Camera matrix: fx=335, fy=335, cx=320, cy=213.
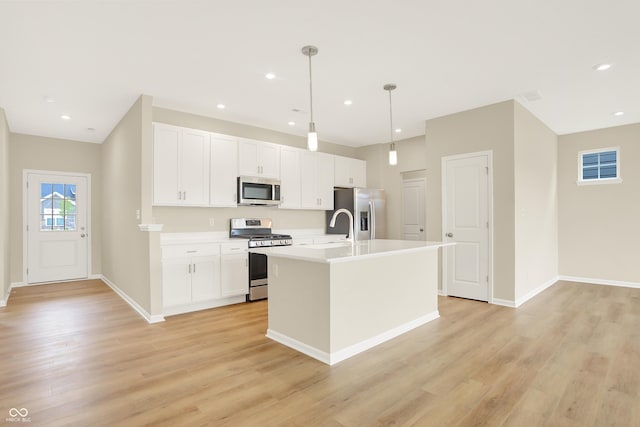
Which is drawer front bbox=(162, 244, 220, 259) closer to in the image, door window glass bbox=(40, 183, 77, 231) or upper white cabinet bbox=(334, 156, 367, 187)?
upper white cabinet bbox=(334, 156, 367, 187)

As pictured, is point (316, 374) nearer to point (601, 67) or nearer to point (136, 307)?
point (136, 307)

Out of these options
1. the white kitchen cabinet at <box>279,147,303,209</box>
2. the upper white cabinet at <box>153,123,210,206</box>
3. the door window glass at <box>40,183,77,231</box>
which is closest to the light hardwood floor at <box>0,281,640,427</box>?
the upper white cabinet at <box>153,123,210,206</box>

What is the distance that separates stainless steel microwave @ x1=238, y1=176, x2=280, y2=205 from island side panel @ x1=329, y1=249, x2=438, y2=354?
2.51 metres

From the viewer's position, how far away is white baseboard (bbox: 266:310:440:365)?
2.75 metres

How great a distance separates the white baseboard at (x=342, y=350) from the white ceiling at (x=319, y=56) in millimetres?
2617

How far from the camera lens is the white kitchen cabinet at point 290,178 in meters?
5.52

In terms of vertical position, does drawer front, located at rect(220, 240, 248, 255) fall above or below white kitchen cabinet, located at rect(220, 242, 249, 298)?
above

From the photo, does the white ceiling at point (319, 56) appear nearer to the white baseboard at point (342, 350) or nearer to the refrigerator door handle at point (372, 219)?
the refrigerator door handle at point (372, 219)

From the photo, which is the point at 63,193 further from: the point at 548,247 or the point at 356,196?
the point at 548,247

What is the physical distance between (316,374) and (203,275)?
7.68 feet

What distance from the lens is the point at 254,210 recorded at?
5.43m

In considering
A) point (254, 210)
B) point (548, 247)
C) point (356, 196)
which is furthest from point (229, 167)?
point (548, 247)

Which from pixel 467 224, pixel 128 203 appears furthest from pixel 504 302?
pixel 128 203

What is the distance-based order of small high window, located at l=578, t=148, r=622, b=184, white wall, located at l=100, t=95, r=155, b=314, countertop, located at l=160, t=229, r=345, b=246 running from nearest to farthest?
white wall, located at l=100, t=95, r=155, b=314
countertop, located at l=160, t=229, r=345, b=246
small high window, located at l=578, t=148, r=622, b=184
